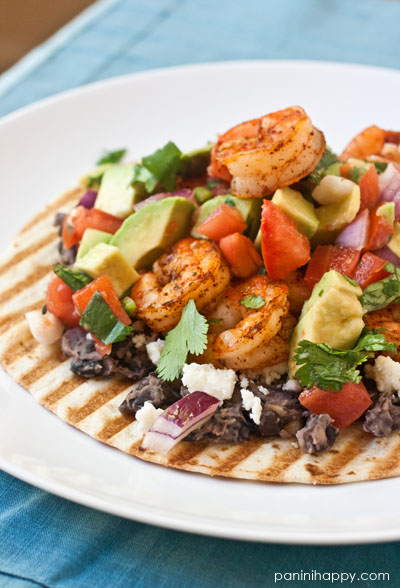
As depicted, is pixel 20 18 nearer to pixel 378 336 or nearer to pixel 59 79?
pixel 59 79

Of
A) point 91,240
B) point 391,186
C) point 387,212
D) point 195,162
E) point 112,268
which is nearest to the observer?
point 387,212

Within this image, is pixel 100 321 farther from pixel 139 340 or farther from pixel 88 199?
pixel 88 199

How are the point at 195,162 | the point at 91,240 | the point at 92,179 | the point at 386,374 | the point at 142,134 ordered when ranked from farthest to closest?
the point at 142,134 < the point at 92,179 < the point at 195,162 < the point at 91,240 < the point at 386,374

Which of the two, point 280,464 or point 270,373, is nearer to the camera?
point 280,464

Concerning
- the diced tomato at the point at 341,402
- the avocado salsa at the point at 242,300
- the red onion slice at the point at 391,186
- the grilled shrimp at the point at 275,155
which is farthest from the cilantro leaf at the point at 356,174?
the diced tomato at the point at 341,402

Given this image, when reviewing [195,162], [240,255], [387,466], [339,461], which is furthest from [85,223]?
[387,466]

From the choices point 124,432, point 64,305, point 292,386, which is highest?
point 64,305

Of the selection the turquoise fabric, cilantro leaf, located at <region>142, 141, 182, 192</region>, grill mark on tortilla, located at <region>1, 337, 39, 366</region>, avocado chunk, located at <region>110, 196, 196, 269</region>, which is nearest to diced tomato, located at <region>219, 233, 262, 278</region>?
avocado chunk, located at <region>110, 196, 196, 269</region>
